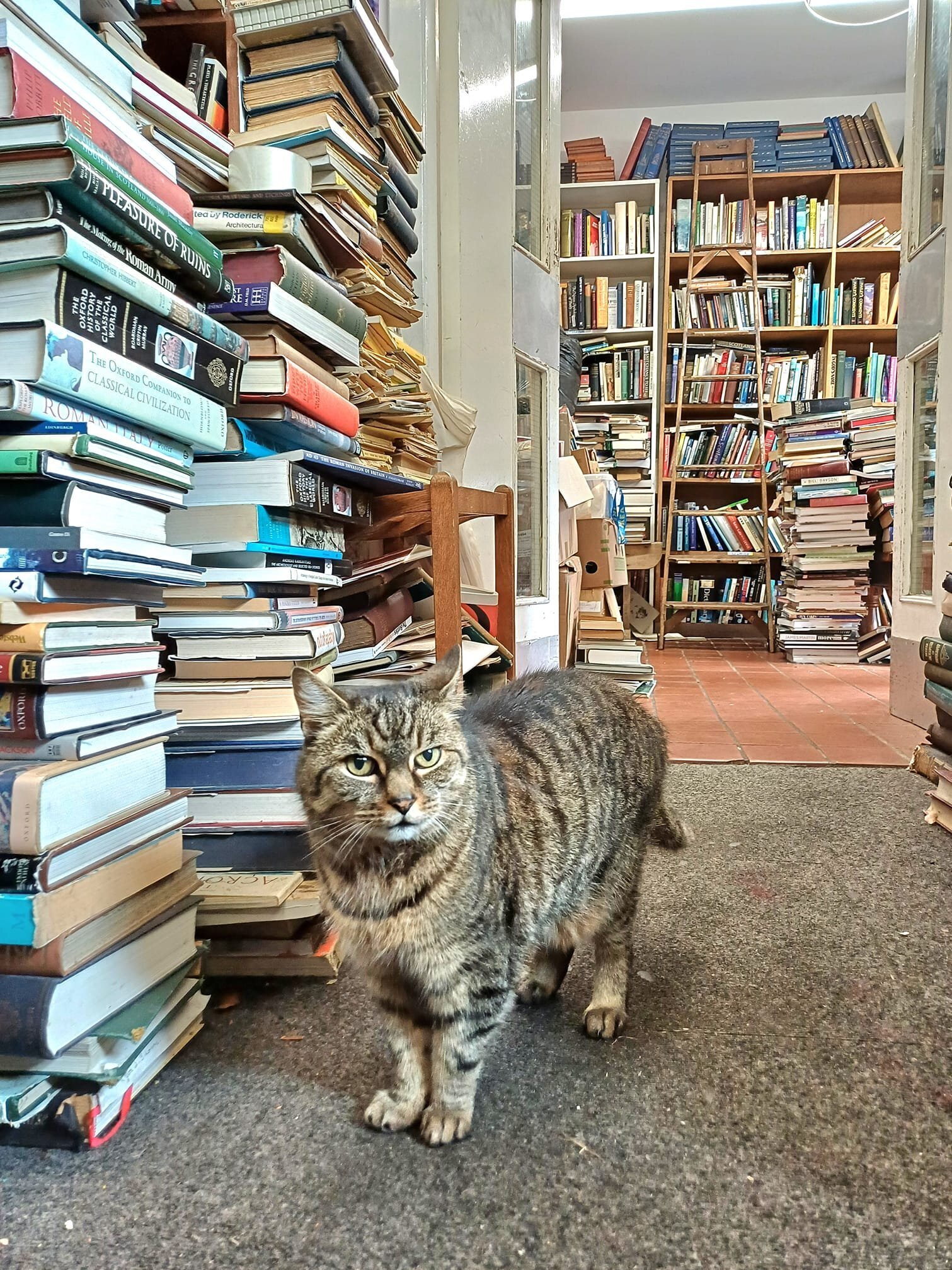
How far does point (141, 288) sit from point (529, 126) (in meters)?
3.08

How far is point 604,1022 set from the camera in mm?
1067

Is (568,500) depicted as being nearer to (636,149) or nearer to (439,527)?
(439,527)

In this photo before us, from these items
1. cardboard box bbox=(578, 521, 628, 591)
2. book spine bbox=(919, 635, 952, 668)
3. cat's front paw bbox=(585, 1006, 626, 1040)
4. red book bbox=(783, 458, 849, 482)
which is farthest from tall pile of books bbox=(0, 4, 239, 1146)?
red book bbox=(783, 458, 849, 482)

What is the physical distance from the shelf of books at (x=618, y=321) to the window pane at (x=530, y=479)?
2.29 meters

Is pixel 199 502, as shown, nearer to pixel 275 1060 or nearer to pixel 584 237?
pixel 275 1060

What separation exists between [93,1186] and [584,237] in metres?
6.11

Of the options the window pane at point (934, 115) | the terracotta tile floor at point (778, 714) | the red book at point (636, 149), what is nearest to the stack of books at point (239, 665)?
the terracotta tile floor at point (778, 714)

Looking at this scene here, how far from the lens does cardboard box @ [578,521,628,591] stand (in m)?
4.22

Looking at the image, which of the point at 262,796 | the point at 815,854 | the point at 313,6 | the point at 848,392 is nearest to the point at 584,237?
the point at 848,392

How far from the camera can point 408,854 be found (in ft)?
2.93

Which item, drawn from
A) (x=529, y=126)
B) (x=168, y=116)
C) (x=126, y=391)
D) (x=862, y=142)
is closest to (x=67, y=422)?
(x=126, y=391)

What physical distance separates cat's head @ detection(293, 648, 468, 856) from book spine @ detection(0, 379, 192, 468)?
0.33 meters

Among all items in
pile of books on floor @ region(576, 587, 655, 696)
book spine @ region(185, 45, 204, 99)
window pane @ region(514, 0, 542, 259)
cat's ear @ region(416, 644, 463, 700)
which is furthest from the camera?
pile of books on floor @ region(576, 587, 655, 696)

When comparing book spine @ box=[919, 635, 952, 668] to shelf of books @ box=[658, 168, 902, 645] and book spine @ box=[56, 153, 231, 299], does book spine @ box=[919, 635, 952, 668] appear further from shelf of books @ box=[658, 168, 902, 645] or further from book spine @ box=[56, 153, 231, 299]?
shelf of books @ box=[658, 168, 902, 645]
